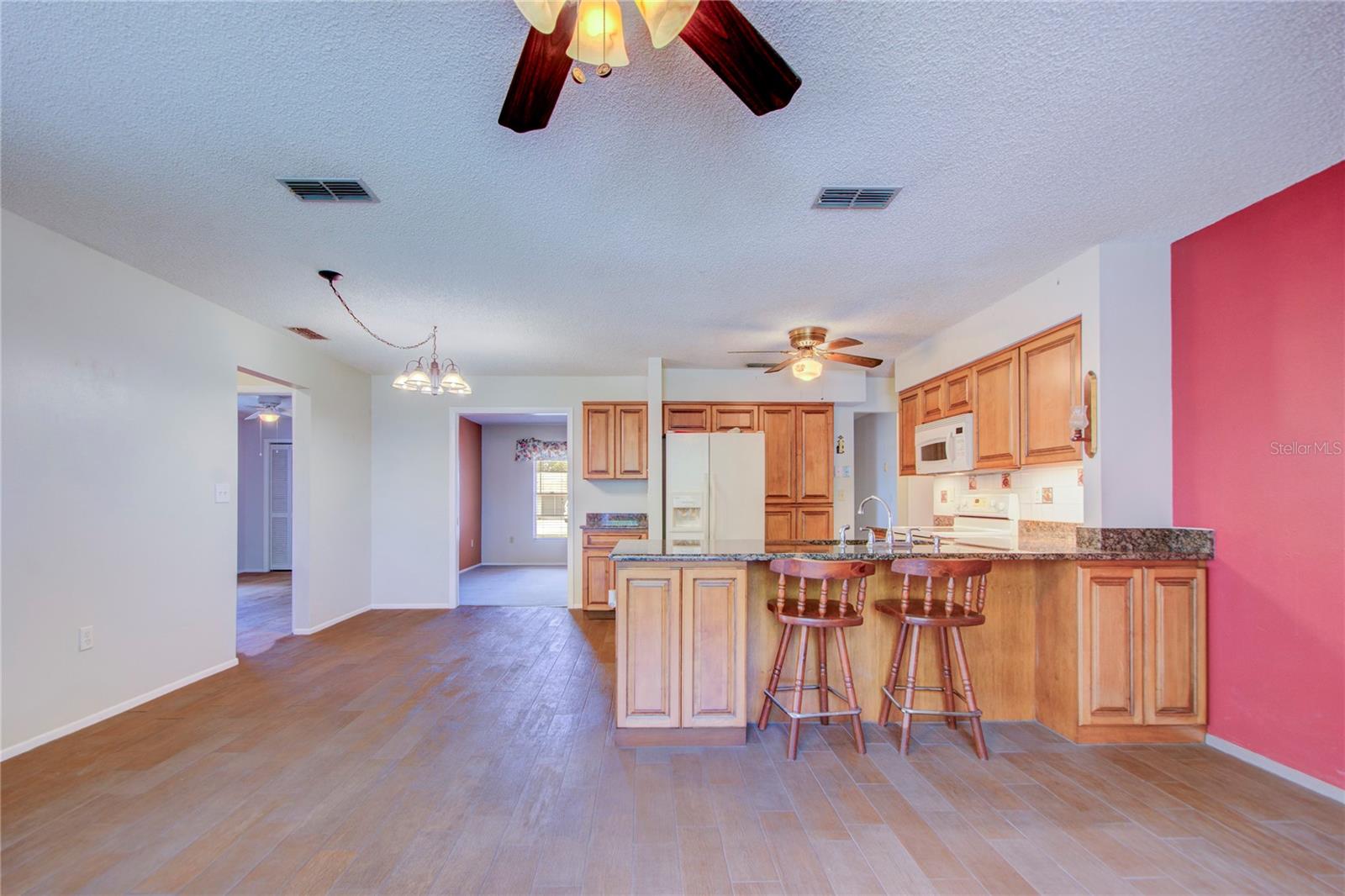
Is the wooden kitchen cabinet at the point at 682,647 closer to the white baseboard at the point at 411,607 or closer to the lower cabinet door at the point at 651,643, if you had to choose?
the lower cabinet door at the point at 651,643

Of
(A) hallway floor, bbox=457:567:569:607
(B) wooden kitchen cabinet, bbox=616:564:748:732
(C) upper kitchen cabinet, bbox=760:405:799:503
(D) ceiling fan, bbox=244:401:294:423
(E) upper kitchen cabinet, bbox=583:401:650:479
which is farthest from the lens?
(D) ceiling fan, bbox=244:401:294:423

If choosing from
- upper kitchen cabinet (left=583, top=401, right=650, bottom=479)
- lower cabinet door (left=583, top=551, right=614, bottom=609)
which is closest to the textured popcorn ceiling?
upper kitchen cabinet (left=583, top=401, right=650, bottom=479)

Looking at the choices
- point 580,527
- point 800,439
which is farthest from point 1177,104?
point 580,527

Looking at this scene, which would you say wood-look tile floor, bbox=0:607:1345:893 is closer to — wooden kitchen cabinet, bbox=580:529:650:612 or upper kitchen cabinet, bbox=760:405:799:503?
wooden kitchen cabinet, bbox=580:529:650:612

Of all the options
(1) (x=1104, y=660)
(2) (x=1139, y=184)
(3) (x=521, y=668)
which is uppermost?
(2) (x=1139, y=184)

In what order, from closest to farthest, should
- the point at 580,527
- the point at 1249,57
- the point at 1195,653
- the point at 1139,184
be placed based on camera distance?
the point at 1249,57 < the point at 1139,184 < the point at 1195,653 < the point at 580,527

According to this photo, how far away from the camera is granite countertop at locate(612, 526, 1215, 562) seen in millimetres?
2783

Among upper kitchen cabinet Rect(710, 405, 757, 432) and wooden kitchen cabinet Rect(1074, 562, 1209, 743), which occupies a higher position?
upper kitchen cabinet Rect(710, 405, 757, 432)

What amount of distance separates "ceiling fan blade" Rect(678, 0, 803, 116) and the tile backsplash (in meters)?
2.72

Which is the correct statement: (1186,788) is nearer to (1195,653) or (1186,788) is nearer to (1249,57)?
(1195,653)

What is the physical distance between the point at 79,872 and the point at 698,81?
308cm

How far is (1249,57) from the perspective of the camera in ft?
5.54

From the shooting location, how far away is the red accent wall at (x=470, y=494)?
28.1ft

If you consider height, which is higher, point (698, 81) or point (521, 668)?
point (698, 81)
